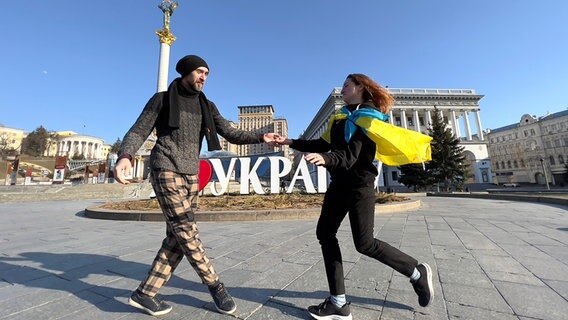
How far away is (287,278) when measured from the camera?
2.75 m

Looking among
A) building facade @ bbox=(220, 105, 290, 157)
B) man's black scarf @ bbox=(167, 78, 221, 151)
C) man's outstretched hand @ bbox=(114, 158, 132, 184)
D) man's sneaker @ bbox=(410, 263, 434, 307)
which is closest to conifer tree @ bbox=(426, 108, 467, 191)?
man's sneaker @ bbox=(410, 263, 434, 307)

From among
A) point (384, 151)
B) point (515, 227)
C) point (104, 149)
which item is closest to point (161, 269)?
point (384, 151)

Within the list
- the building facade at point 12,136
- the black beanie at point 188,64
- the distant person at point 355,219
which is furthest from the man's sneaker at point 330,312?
the building facade at point 12,136

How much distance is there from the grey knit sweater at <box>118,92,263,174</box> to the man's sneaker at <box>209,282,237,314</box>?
93cm

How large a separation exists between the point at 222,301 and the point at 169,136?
1334mm

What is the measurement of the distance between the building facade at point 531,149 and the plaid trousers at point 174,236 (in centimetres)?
7523

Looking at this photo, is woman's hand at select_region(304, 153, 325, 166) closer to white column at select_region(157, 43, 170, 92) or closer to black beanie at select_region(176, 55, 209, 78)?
black beanie at select_region(176, 55, 209, 78)

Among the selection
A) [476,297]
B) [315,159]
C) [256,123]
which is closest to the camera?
[315,159]

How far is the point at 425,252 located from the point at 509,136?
9526cm

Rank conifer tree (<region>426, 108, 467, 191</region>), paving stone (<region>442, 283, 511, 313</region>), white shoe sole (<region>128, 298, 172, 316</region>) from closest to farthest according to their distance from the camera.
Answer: white shoe sole (<region>128, 298, 172, 316</region>) → paving stone (<region>442, 283, 511, 313</region>) → conifer tree (<region>426, 108, 467, 191</region>)

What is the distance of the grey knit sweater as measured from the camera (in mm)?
1973

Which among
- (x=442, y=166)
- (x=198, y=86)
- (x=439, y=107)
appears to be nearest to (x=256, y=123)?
(x=439, y=107)

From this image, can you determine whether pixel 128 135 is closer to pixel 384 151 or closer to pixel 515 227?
pixel 384 151

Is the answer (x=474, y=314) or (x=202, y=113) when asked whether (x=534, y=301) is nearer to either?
(x=474, y=314)
